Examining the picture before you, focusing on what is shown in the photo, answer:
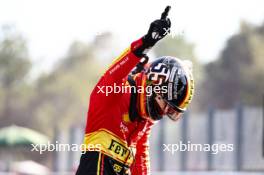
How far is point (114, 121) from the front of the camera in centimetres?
804

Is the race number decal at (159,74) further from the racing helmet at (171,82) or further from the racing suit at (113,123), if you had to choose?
the racing suit at (113,123)

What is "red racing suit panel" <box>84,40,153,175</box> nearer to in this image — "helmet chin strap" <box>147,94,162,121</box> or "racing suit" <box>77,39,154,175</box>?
"racing suit" <box>77,39,154,175</box>

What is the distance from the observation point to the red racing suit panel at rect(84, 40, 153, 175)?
7.77m

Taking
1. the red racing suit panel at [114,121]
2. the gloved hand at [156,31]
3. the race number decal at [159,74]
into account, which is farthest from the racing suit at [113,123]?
the gloved hand at [156,31]

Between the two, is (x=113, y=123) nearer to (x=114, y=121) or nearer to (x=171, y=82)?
(x=114, y=121)

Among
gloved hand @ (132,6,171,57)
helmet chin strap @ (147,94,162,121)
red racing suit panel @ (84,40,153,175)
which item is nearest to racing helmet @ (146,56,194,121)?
helmet chin strap @ (147,94,162,121)

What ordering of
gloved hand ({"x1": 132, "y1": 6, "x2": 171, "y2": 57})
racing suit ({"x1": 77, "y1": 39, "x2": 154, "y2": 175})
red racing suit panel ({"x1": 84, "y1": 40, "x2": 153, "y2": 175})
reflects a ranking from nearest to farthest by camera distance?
gloved hand ({"x1": 132, "y1": 6, "x2": 171, "y2": 57}), red racing suit panel ({"x1": 84, "y1": 40, "x2": 153, "y2": 175}), racing suit ({"x1": 77, "y1": 39, "x2": 154, "y2": 175})

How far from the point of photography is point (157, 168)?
2103 cm

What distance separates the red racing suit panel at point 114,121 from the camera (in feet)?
25.5

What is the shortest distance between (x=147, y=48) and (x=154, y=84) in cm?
48

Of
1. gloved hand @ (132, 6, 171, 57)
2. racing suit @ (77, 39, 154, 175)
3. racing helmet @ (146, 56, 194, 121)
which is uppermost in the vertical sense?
gloved hand @ (132, 6, 171, 57)

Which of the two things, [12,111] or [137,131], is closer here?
[137,131]

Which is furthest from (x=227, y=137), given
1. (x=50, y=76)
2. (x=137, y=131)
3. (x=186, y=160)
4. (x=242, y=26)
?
(x=242, y=26)

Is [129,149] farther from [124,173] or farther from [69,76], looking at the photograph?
[69,76]
